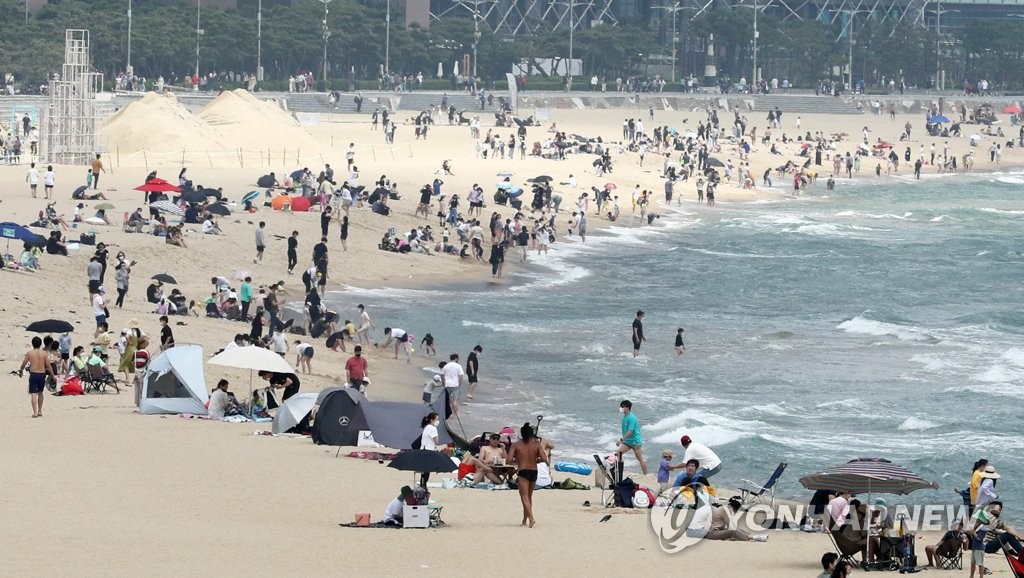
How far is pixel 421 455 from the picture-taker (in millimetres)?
18469

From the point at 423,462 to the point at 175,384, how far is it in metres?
6.70

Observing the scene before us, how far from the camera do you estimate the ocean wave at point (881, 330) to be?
38344mm

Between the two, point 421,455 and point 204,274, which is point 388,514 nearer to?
point 421,455

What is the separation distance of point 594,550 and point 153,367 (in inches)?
348

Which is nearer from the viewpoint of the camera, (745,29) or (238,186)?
(238,186)

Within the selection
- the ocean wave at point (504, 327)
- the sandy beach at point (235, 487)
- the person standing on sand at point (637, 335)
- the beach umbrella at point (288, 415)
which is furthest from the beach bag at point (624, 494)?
the ocean wave at point (504, 327)

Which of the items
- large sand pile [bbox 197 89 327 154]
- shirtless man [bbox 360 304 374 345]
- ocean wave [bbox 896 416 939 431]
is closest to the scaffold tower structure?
large sand pile [bbox 197 89 327 154]

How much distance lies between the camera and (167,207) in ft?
138

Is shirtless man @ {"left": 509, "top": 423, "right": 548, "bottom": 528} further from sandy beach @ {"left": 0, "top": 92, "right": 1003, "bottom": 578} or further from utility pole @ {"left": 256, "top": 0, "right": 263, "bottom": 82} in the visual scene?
utility pole @ {"left": 256, "top": 0, "right": 263, "bottom": 82}

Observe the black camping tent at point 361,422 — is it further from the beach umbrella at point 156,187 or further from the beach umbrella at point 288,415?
the beach umbrella at point 156,187

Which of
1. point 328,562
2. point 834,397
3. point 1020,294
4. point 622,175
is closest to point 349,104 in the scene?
point 622,175

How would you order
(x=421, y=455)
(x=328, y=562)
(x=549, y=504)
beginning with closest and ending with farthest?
(x=328, y=562) → (x=421, y=455) → (x=549, y=504)

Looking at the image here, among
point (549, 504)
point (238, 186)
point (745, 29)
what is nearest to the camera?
point (549, 504)

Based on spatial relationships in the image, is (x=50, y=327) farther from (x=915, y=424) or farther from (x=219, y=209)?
(x=219, y=209)
